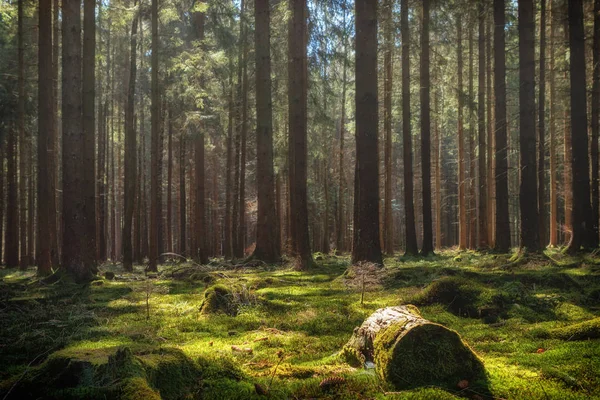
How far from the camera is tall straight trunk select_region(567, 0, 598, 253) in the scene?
→ 524 inches

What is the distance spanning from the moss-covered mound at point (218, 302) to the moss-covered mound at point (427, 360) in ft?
13.1

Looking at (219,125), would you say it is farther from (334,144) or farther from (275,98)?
(334,144)

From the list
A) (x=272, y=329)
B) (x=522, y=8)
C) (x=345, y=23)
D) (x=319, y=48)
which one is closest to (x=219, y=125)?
(x=319, y=48)

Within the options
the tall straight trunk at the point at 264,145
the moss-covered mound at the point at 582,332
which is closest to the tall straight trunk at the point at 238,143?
the tall straight trunk at the point at 264,145

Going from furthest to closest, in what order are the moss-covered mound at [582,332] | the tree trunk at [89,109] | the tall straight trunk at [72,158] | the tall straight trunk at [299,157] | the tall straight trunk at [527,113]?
1. the tree trunk at [89,109]
2. the tall straight trunk at [299,157]
3. the tall straight trunk at [527,113]
4. the tall straight trunk at [72,158]
5. the moss-covered mound at [582,332]

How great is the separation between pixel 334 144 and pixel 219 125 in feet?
52.2

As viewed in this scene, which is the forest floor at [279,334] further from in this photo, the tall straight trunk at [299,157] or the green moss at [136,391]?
the tall straight trunk at [299,157]

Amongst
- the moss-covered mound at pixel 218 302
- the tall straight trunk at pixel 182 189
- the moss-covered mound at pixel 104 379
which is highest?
the tall straight trunk at pixel 182 189

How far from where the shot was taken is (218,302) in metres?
7.36

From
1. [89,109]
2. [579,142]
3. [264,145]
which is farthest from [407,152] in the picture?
[89,109]

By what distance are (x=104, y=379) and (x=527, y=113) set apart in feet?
43.1

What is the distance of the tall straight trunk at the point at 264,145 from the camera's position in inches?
567

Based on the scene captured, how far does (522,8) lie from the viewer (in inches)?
487

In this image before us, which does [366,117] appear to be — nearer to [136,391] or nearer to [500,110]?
[500,110]
